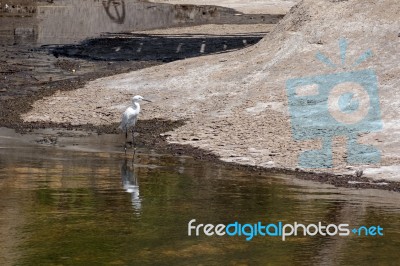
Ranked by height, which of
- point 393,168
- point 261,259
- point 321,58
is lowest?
point 261,259

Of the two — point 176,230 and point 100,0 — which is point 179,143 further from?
point 100,0

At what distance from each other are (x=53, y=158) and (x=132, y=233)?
630 centimetres

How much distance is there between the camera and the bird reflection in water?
16188 millimetres

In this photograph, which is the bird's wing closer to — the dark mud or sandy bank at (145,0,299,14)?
the dark mud

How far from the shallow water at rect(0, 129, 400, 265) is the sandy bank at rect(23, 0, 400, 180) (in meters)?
1.64

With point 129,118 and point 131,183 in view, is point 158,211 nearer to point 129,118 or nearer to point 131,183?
point 131,183

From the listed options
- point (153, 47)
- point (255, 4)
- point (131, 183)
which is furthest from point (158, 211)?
point (255, 4)

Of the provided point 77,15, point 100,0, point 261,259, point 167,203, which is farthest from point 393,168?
point 100,0

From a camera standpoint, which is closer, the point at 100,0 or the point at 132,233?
the point at 132,233

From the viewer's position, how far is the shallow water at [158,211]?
44.0 ft

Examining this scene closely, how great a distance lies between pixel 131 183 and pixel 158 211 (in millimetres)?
2279

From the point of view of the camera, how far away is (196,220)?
15164mm

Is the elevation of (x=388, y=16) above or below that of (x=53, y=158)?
above

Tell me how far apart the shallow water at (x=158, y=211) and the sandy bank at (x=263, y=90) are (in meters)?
1.64
